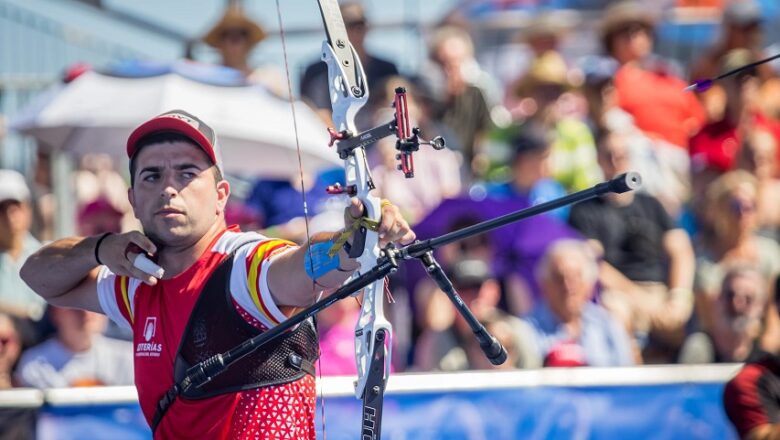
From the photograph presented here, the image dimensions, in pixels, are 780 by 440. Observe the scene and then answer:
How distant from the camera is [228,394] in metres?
4.05

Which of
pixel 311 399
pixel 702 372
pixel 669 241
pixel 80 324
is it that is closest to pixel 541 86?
pixel 669 241

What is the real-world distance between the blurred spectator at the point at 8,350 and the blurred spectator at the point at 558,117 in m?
3.53

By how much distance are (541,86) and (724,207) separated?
156 centimetres

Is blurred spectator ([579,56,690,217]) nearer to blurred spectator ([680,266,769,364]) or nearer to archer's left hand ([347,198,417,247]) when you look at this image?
blurred spectator ([680,266,769,364])

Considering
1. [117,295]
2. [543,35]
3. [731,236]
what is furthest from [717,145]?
[117,295]

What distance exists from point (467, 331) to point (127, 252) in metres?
3.21

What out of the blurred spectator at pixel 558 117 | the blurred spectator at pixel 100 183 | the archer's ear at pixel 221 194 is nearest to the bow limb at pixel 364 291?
the archer's ear at pixel 221 194

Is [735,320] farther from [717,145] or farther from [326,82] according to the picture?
[326,82]

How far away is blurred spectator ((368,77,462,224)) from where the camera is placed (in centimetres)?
783

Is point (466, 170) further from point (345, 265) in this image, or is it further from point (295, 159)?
point (345, 265)

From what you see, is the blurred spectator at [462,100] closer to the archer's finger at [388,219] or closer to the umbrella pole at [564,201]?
the archer's finger at [388,219]

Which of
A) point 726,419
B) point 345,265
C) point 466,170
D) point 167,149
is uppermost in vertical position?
point 466,170

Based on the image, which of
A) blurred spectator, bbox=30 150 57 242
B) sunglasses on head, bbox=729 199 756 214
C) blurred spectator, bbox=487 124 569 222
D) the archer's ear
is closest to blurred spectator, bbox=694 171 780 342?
sunglasses on head, bbox=729 199 756 214

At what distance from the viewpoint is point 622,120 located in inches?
339
